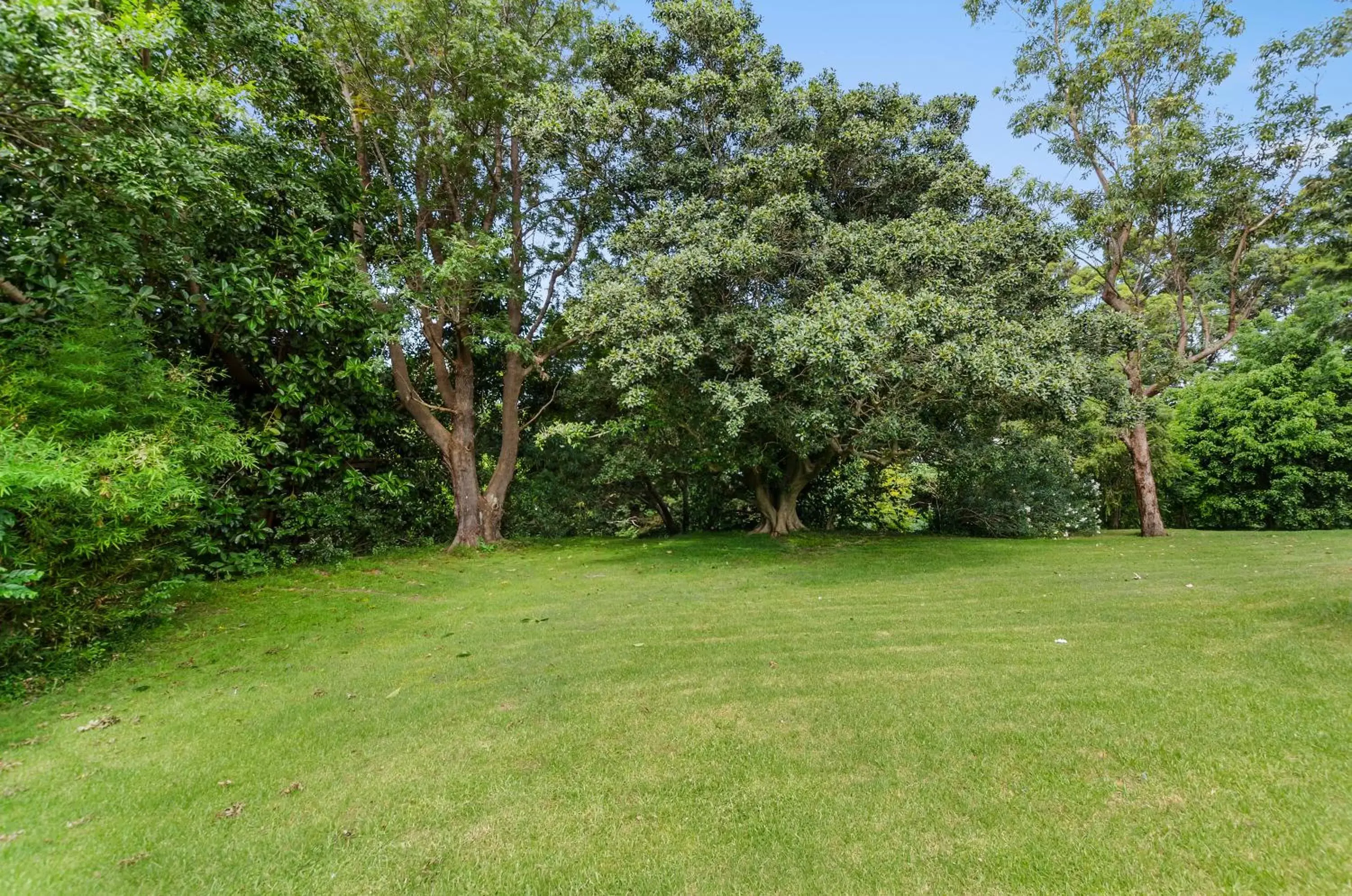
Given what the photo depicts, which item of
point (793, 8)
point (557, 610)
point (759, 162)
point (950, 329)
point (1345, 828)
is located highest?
point (793, 8)

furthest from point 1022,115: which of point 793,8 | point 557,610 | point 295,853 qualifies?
point 295,853

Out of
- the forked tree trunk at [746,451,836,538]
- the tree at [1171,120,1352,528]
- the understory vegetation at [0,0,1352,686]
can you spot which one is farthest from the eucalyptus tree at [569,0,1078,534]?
the tree at [1171,120,1352,528]

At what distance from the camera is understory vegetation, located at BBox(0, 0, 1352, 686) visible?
492 cm

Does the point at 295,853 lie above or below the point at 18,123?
below

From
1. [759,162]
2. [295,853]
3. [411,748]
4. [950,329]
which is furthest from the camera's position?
[759,162]

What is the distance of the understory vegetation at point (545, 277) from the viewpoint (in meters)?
4.92

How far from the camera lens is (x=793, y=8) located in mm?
9711

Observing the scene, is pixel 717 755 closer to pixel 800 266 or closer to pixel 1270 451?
pixel 800 266

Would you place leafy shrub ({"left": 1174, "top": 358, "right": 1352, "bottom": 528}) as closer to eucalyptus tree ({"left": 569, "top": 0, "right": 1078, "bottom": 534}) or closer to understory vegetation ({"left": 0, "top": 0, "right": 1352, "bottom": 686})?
understory vegetation ({"left": 0, "top": 0, "right": 1352, "bottom": 686})

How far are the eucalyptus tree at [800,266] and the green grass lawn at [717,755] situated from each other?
11.0 feet

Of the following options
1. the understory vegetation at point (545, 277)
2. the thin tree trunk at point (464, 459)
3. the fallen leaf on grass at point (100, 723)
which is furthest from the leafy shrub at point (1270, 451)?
the fallen leaf on grass at point (100, 723)

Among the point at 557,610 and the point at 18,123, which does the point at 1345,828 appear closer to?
the point at 557,610

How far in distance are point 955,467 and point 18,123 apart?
531 inches

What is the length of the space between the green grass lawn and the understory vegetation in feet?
4.57
